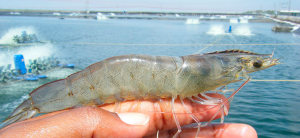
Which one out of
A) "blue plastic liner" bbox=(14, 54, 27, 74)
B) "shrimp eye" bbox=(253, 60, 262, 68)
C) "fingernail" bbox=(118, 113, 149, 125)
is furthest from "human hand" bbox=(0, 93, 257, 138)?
"blue plastic liner" bbox=(14, 54, 27, 74)

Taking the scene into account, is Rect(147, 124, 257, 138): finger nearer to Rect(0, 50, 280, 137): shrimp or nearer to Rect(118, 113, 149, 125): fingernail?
Rect(0, 50, 280, 137): shrimp

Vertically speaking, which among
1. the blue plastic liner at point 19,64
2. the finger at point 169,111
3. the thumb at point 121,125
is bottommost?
the blue plastic liner at point 19,64

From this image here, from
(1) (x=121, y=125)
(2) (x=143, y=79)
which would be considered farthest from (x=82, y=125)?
(2) (x=143, y=79)

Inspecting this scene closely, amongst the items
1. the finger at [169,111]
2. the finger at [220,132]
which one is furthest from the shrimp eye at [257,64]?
the finger at [220,132]

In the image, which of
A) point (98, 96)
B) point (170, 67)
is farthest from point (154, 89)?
point (98, 96)

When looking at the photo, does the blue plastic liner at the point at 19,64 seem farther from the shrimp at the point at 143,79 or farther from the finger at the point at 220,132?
the finger at the point at 220,132

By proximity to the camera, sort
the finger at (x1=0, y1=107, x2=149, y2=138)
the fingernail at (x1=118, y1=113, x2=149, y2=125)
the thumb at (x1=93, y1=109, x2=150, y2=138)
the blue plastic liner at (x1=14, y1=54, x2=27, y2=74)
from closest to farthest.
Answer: the finger at (x1=0, y1=107, x2=149, y2=138)
the thumb at (x1=93, y1=109, x2=150, y2=138)
the fingernail at (x1=118, y1=113, x2=149, y2=125)
the blue plastic liner at (x1=14, y1=54, x2=27, y2=74)

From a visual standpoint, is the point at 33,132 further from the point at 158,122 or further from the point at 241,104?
the point at 241,104
